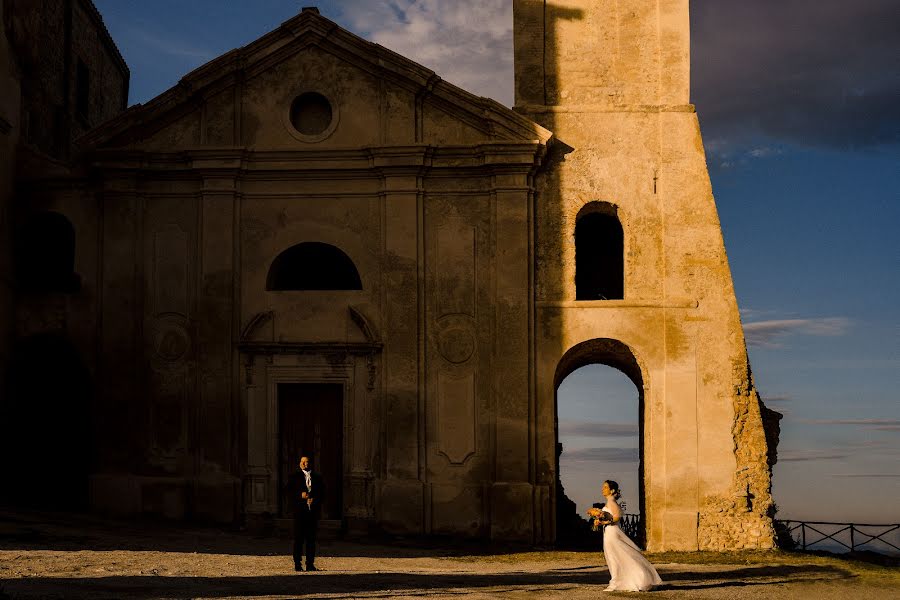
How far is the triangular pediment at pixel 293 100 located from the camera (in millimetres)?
19016

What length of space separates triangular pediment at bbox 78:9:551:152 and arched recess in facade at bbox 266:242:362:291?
1.96m

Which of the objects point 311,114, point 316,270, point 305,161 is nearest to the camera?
point 305,161

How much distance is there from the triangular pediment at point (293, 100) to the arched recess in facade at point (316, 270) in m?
1.96

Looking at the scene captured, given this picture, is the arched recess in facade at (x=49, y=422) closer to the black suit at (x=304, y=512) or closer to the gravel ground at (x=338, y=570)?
the gravel ground at (x=338, y=570)

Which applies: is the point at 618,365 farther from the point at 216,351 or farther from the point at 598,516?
the point at 598,516

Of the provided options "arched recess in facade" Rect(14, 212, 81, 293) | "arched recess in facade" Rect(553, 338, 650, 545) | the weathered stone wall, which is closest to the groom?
"arched recess in facade" Rect(553, 338, 650, 545)

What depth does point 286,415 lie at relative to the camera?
62.0 feet

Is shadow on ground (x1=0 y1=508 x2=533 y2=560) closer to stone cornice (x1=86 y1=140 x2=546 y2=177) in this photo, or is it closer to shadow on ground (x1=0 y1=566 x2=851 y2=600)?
shadow on ground (x1=0 y1=566 x2=851 y2=600)

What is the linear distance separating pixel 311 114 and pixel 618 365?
24.5 feet

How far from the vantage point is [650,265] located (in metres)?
18.5

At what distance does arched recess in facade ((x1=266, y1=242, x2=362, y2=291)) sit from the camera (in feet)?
64.1

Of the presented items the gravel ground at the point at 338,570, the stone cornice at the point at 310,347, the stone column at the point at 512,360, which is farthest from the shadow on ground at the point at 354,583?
the stone cornice at the point at 310,347

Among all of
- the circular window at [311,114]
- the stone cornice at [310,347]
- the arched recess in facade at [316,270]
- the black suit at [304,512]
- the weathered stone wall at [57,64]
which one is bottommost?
the black suit at [304,512]

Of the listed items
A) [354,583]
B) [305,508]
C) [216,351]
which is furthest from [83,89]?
[354,583]
